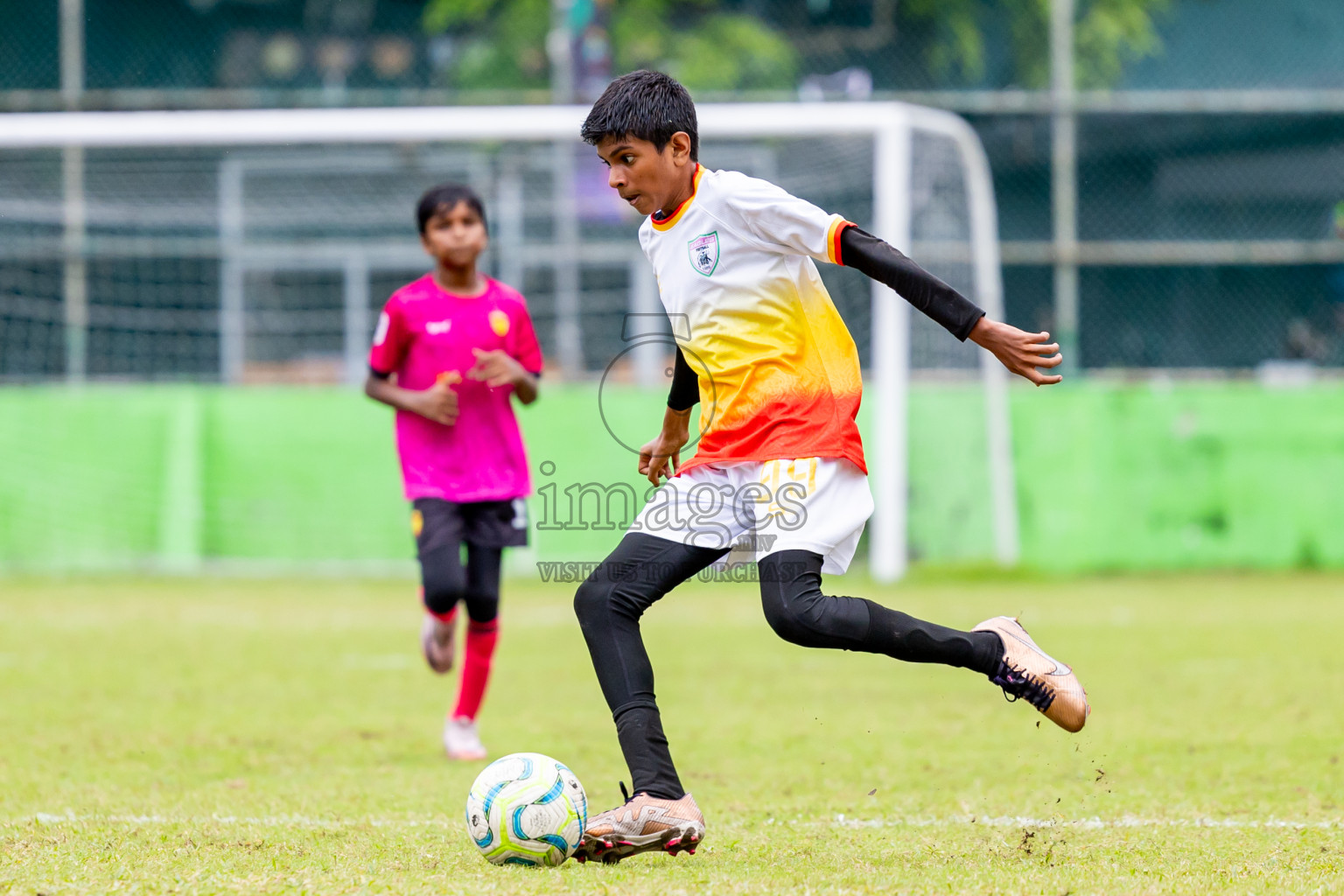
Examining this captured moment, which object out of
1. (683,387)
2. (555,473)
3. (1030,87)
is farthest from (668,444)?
(1030,87)

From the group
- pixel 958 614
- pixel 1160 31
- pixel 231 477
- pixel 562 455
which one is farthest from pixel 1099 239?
pixel 231 477

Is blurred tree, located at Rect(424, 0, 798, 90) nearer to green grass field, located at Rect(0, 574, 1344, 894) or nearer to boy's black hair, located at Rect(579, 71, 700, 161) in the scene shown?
green grass field, located at Rect(0, 574, 1344, 894)

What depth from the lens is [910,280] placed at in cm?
378

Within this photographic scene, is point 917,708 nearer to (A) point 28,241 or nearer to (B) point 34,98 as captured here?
(A) point 28,241

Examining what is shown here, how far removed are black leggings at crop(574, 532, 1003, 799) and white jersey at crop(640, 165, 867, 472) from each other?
254 millimetres

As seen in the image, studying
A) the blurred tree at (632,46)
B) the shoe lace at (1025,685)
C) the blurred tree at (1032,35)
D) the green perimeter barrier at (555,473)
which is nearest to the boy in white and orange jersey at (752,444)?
the shoe lace at (1025,685)

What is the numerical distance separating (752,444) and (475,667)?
229cm

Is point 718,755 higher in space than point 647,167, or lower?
lower

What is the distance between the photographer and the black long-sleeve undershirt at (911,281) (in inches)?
148

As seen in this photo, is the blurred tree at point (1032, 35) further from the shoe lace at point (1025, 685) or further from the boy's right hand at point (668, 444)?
the shoe lace at point (1025, 685)

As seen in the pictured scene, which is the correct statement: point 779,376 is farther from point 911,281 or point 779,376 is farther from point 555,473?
point 555,473

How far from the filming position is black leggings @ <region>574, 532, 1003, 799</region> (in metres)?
3.79

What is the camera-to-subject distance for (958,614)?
32.3 feet

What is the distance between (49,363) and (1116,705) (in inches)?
428
